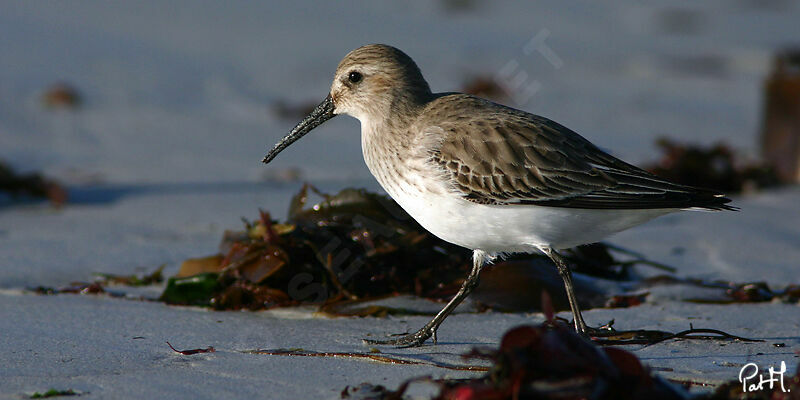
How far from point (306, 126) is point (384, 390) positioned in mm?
2252

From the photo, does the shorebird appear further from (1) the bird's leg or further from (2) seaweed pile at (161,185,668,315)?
(2) seaweed pile at (161,185,668,315)

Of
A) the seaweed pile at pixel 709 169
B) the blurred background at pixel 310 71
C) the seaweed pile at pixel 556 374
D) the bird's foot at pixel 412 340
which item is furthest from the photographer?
the blurred background at pixel 310 71

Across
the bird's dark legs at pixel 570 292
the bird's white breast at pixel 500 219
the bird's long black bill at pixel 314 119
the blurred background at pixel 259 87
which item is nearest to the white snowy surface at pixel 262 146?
the blurred background at pixel 259 87

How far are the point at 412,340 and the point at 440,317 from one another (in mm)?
221

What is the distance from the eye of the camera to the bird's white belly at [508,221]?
397 cm

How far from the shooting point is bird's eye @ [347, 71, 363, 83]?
4.67m

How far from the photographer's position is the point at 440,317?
408 cm

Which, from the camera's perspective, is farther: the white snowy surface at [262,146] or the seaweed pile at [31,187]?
Answer: the seaweed pile at [31,187]

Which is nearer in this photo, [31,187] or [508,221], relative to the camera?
[508,221]

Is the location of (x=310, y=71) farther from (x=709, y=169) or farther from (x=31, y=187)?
(x=709, y=169)

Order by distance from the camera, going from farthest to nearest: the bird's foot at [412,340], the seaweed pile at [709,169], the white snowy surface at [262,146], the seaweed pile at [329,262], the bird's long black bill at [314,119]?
the seaweed pile at [709,169], the bird's long black bill at [314,119], the seaweed pile at [329,262], the bird's foot at [412,340], the white snowy surface at [262,146]

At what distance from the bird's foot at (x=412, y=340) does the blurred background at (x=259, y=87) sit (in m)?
1.92

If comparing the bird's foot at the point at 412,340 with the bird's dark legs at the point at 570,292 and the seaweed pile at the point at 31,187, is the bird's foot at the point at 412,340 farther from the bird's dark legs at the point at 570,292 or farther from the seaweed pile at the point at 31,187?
the seaweed pile at the point at 31,187

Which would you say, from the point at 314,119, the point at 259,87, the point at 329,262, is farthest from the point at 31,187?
the point at 259,87
